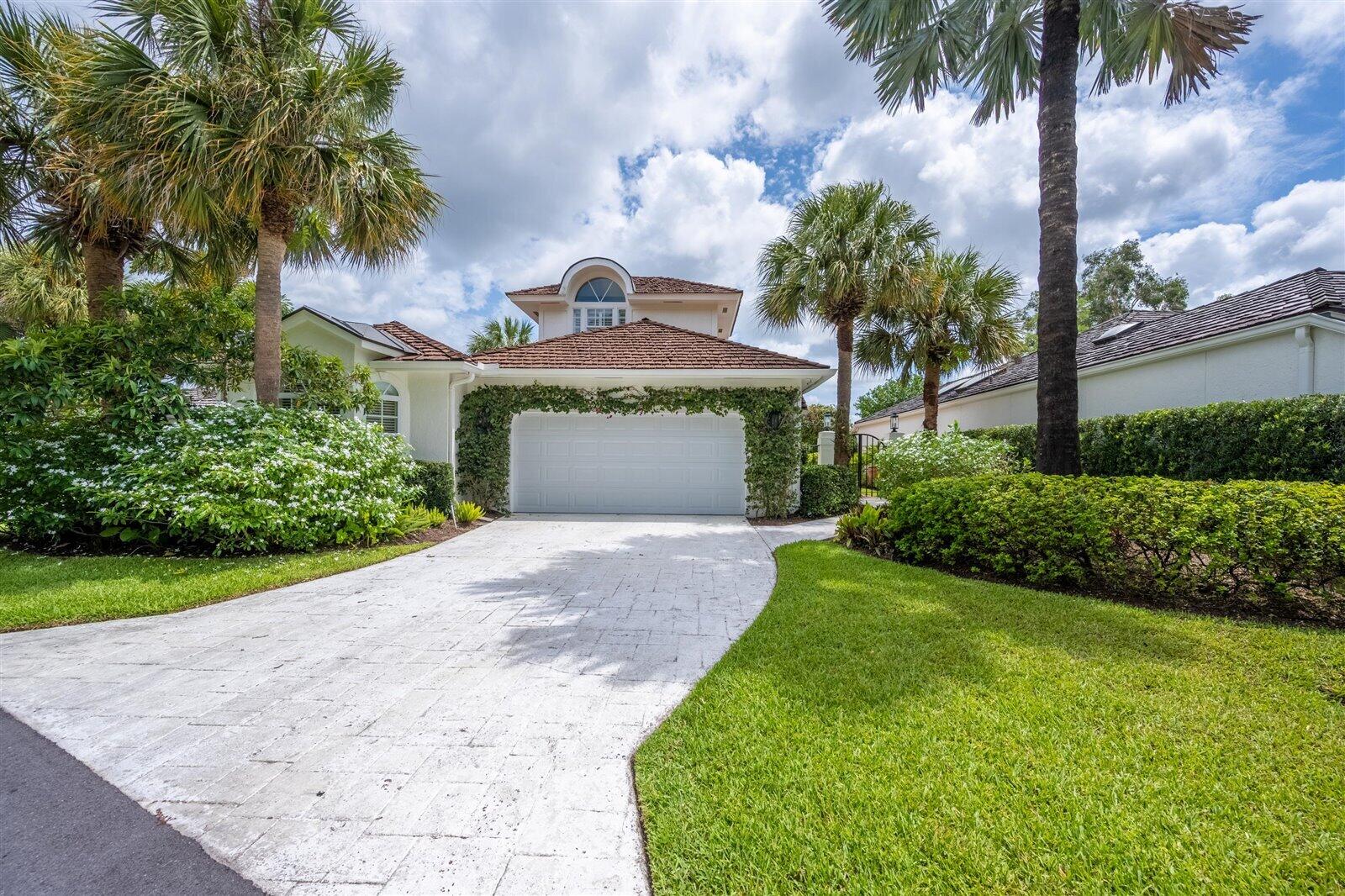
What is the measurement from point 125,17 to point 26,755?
9867mm

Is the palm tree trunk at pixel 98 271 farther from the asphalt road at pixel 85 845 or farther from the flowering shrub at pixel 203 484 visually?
the asphalt road at pixel 85 845

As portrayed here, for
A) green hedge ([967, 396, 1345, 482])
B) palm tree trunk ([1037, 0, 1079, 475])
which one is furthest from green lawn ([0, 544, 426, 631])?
green hedge ([967, 396, 1345, 482])

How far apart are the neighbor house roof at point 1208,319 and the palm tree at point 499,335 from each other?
20.4m

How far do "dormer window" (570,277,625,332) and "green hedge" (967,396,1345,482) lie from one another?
12344 mm

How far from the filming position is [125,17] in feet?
23.5

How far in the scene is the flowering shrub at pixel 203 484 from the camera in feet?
21.4

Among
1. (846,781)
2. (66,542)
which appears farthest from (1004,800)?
(66,542)

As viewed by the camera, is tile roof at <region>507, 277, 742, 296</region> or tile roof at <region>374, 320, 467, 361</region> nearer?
tile roof at <region>374, 320, 467, 361</region>

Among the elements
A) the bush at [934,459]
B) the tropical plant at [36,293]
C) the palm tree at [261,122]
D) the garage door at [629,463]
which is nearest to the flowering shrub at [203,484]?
the palm tree at [261,122]

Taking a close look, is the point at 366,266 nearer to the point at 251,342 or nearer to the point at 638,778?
the point at 251,342

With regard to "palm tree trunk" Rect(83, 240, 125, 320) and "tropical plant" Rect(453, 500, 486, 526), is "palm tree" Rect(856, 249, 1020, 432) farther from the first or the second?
"palm tree trunk" Rect(83, 240, 125, 320)

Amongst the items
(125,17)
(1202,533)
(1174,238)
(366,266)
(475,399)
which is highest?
(1174,238)

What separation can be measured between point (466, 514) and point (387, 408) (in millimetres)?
2853

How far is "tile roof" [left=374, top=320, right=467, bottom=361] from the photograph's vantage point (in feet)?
33.8
